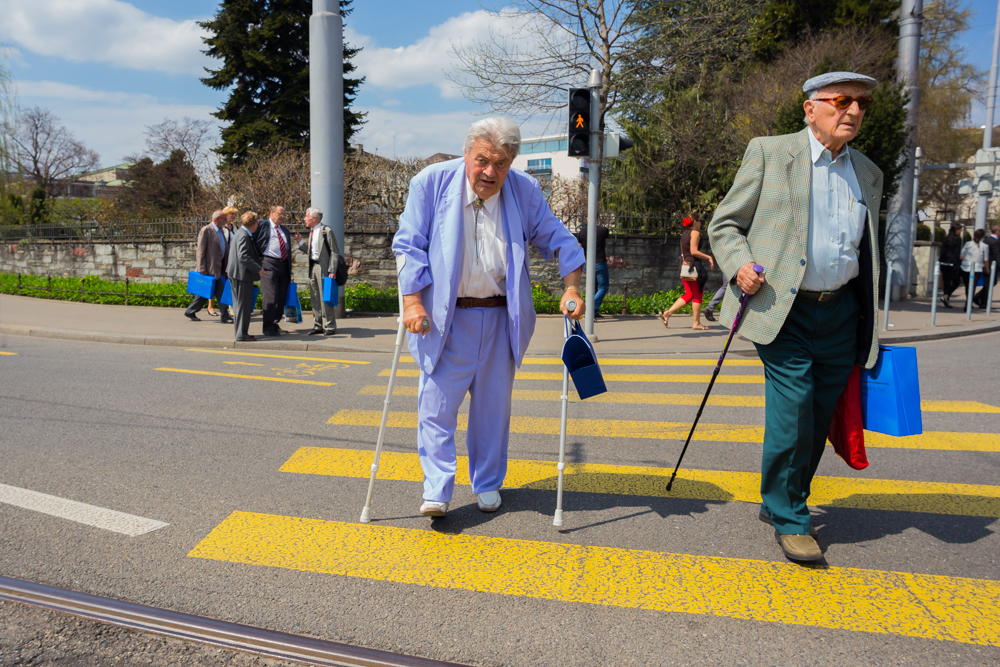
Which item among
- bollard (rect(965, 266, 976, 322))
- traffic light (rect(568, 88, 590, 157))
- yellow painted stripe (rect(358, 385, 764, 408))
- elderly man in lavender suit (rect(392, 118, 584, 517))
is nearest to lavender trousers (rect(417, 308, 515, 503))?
elderly man in lavender suit (rect(392, 118, 584, 517))

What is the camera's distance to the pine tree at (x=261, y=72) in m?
28.6

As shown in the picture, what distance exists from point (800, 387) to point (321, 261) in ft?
28.0

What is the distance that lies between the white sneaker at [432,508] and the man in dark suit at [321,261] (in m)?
7.47

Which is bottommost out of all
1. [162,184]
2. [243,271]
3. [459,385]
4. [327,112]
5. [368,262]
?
[459,385]

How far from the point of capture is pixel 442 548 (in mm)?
3369

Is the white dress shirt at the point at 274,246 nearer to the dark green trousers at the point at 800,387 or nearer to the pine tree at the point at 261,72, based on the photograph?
the dark green trousers at the point at 800,387

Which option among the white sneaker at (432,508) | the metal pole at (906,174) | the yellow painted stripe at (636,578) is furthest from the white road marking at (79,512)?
the metal pole at (906,174)

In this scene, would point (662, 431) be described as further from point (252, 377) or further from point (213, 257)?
point (213, 257)

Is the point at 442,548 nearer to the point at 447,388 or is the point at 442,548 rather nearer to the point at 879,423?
the point at 447,388

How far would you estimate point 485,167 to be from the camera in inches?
134

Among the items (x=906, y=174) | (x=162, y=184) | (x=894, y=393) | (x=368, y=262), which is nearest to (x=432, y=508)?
(x=894, y=393)

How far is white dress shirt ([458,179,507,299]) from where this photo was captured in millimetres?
3506

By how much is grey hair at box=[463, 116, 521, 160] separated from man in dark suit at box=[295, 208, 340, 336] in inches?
297

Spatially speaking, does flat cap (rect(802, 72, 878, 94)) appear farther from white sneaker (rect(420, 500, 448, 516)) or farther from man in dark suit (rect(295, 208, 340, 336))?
man in dark suit (rect(295, 208, 340, 336))
